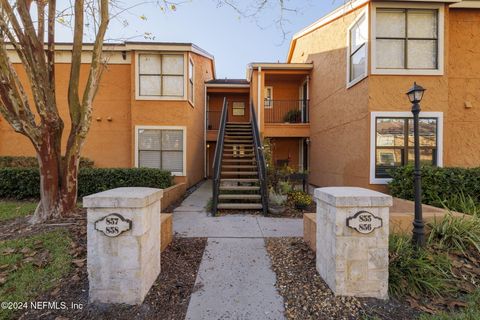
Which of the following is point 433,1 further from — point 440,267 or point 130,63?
point 130,63

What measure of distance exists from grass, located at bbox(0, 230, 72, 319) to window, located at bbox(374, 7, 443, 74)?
312 inches

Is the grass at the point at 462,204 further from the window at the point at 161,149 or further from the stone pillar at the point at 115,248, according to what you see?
the window at the point at 161,149

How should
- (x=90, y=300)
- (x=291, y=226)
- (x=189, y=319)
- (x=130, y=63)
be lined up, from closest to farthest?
(x=189, y=319)
(x=90, y=300)
(x=291, y=226)
(x=130, y=63)

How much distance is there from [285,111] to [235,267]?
37.0 ft

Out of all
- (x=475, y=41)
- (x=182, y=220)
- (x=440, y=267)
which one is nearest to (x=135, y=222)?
(x=182, y=220)

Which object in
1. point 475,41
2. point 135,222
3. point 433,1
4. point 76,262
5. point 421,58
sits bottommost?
point 76,262

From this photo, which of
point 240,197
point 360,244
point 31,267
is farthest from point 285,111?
point 31,267

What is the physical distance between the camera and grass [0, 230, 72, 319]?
8.48ft

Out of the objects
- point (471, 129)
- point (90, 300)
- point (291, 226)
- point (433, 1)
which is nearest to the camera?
point (90, 300)

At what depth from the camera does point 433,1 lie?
20.3ft

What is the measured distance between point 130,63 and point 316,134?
8.23 m

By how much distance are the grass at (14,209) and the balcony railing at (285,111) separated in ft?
34.0

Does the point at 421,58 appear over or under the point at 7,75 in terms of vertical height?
over

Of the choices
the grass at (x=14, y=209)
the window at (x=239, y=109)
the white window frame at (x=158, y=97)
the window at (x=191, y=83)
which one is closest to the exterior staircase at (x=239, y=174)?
the window at (x=191, y=83)
